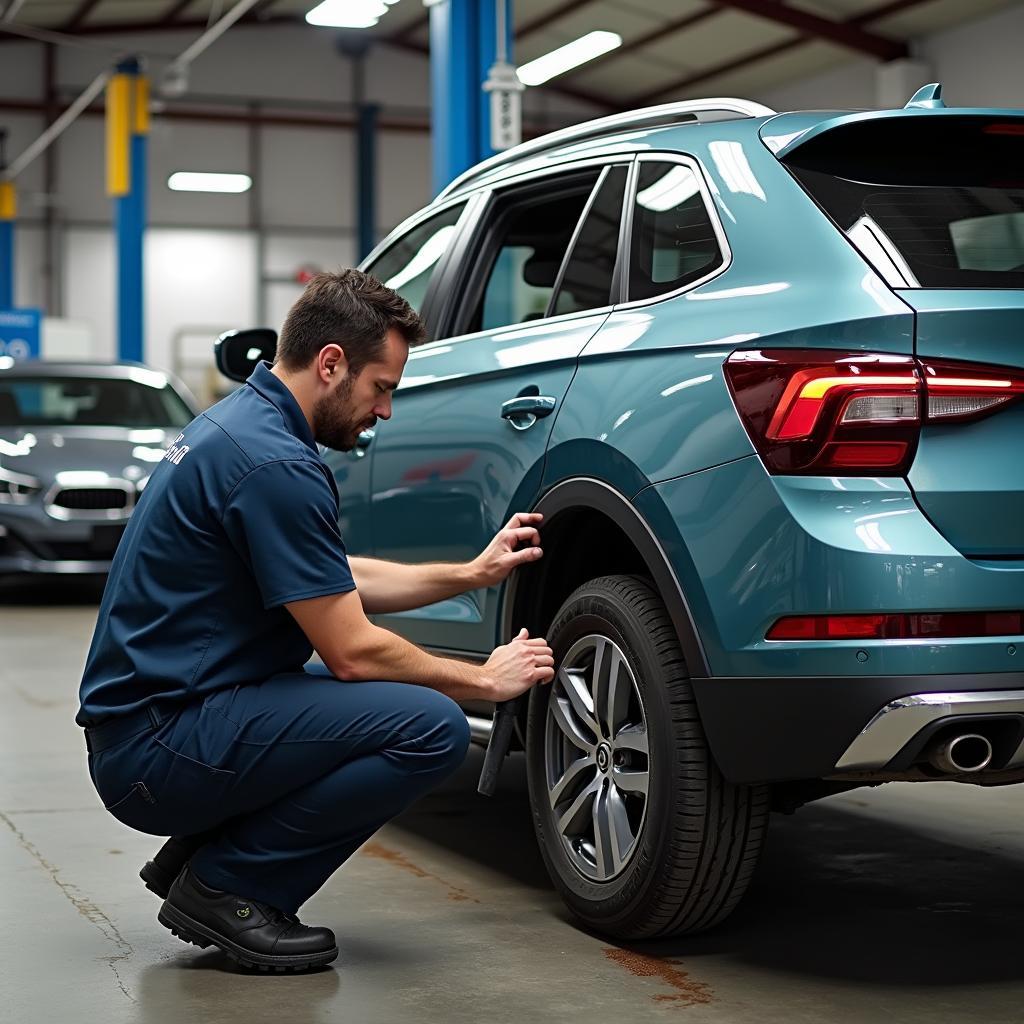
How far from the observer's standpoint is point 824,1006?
125 inches

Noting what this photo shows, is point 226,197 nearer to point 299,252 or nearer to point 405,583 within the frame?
point 299,252

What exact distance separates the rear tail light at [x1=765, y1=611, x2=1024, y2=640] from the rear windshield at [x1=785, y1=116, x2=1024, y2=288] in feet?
2.10

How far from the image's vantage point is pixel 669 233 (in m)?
3.63

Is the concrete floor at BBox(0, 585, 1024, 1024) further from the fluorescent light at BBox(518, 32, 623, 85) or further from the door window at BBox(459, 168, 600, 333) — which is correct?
the fluorescent light at BBox(518, 32, 623, 85)

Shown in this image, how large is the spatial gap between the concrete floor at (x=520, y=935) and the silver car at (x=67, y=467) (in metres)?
5.87

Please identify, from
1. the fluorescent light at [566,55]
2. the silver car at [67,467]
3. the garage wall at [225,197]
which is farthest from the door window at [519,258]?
the garage wall at [225,197]

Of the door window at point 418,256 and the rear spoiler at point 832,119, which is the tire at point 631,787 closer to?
the rear spoiler at point 832,119

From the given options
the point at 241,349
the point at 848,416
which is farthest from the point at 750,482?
the point at 241,349

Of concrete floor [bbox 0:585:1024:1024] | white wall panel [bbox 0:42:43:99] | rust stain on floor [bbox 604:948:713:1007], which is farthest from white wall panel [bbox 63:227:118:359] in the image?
rust stain on floor [bbox 604:948:713:1007]

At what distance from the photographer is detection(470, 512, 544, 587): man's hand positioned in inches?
148

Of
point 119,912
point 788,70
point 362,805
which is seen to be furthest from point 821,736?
point 788,70

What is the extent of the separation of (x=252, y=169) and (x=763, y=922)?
28.2 metres

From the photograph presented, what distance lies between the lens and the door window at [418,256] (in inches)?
188

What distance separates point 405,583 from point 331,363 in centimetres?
67
